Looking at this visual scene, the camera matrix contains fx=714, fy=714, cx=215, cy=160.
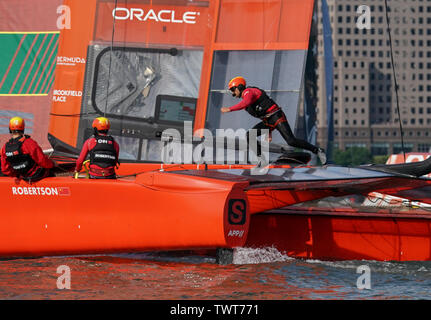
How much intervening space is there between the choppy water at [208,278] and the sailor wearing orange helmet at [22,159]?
3.15ft

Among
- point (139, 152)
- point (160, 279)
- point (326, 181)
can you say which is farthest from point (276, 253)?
point (139, 152)

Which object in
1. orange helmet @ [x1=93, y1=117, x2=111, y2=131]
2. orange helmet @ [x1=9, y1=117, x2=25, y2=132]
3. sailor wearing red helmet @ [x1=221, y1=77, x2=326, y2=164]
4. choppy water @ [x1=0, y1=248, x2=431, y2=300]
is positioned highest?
sailor wearing red helmet @ [x1=221, y1=77, x2=326, y2=164]

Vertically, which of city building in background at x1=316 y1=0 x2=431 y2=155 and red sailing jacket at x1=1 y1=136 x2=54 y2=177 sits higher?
city building in background at x1=316 y1=0 x2=431 y2=155

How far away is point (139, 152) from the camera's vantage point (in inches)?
390

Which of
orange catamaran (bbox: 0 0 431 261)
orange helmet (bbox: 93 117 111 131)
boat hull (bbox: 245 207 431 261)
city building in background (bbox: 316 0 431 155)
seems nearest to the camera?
orange catamaran (bbox: 0 0 431 261)

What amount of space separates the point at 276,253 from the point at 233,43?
3408 millimetres

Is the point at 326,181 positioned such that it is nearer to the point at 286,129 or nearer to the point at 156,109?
the point at 286,129

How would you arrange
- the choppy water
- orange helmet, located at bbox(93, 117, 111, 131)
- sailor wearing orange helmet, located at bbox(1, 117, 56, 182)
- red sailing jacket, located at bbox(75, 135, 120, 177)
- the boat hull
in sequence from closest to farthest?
the choppy water → sailor wearing orange helmet, located at bbox(1, 117, 56, 182) → red sailing jacket, located at bbox(75, 135, 120, 177) → orange helmet, located at bbox(93, 117, 111, 131) → the boat hull

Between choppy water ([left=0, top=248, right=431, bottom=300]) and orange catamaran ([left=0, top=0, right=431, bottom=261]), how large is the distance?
0.98 feet

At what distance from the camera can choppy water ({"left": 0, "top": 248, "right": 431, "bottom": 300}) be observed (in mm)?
6109

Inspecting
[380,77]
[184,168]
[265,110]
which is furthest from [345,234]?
[380,77]

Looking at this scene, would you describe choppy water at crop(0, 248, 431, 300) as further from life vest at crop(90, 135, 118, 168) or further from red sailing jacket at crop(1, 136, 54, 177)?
life vest at crop(90, 135, 118, 168)

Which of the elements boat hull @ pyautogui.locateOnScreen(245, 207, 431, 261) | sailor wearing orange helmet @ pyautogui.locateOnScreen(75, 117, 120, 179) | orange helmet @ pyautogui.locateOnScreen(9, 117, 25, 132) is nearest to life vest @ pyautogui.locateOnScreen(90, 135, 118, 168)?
sailor wearing orange helmet @ pyautogui.locateOnScreen(75, 117, 120, 179)
